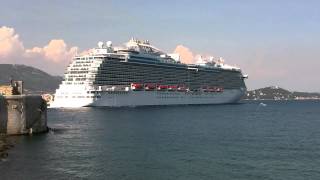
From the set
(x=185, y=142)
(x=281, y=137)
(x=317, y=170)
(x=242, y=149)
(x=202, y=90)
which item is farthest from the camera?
(x=202, y=90)

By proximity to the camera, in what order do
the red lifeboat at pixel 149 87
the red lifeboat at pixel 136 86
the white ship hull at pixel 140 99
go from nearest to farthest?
the white ship hull at pixel 140 99, the red lifeboat at pixel 136 86, the red lifeboat at pixel 149 87

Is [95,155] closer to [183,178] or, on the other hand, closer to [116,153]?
[116,153]

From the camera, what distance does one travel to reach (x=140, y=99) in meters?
154

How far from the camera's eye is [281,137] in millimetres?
68312

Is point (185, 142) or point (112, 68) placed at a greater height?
point (112, 68)

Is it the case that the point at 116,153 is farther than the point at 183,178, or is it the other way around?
the point at 116,153

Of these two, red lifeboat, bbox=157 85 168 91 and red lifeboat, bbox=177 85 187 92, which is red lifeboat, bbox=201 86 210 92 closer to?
red lifeboat, bbox=177 85 187 92

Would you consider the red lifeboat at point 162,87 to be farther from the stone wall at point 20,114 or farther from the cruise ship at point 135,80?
the stone wall at point 20,114

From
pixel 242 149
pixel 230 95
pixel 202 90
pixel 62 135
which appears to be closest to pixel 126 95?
pixel 202 90

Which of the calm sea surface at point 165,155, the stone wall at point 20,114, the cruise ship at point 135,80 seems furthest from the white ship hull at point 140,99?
the stone wall at point 20,114

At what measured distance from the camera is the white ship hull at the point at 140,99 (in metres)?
142

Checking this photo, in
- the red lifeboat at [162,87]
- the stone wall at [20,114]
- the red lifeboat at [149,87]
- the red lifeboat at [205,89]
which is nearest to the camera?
the stone wall at [20,114]

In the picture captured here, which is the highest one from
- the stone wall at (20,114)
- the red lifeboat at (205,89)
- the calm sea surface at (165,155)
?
the red lifeboat at (205,89)

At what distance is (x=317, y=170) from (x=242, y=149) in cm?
1303
